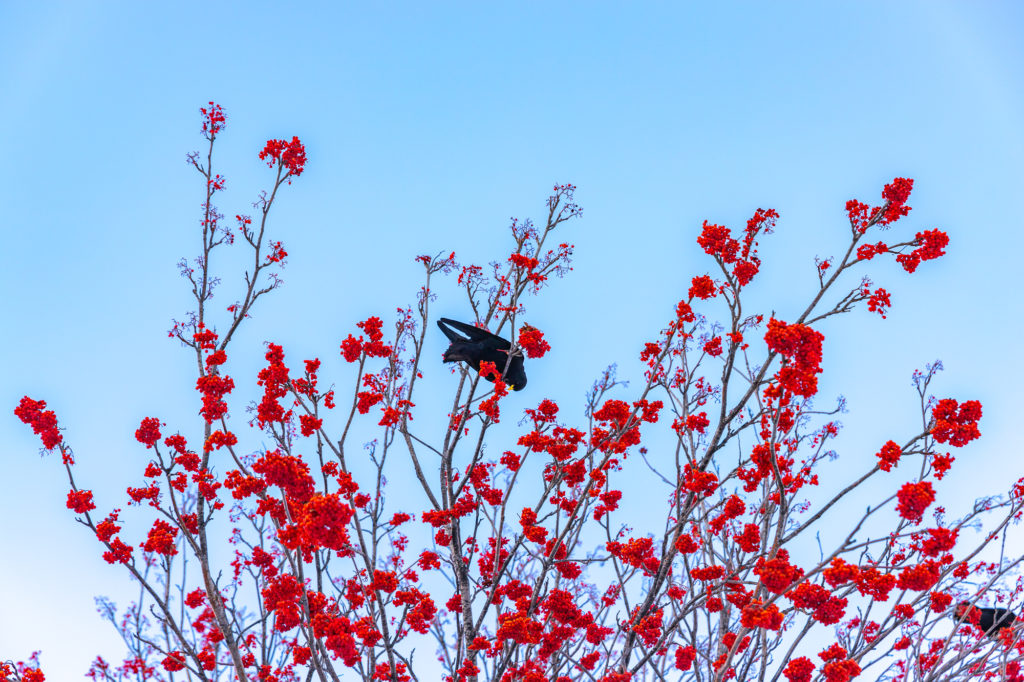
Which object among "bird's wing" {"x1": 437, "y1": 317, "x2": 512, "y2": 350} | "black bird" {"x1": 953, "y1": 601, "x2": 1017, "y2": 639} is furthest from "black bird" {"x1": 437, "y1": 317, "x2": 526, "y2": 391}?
"black bird" {"x1": 953, "y1": 601, "x2": 1017, "y2": 639}

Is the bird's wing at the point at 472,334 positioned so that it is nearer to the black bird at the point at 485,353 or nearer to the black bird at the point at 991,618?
the black bird at the point at 485,353

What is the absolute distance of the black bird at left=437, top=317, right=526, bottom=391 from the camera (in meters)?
6.43

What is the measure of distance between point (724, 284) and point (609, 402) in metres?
1.22

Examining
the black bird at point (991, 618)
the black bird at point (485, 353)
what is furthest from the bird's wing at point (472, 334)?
the black bird at point (991, 618)

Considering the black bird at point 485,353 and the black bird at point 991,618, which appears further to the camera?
the black bird at point 485,353

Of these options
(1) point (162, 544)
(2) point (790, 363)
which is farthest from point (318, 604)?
(2) point (790, 363)

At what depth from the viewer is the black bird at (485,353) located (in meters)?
6.43

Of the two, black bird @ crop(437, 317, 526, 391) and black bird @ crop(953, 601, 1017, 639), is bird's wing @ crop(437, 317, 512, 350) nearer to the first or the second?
black bird @ crop(437, 317, 526, 391)

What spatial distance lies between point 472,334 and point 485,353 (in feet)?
0.79

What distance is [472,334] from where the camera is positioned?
6.56 metres

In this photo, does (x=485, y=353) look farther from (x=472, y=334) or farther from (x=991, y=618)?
(x=991, y=618)

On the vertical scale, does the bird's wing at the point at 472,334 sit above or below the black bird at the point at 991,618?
above

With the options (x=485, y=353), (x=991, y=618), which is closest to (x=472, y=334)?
(x=485, y=353)

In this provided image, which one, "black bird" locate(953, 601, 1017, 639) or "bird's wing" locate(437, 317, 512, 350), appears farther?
"bird's wing" locate(437, 317, 512, 350)
